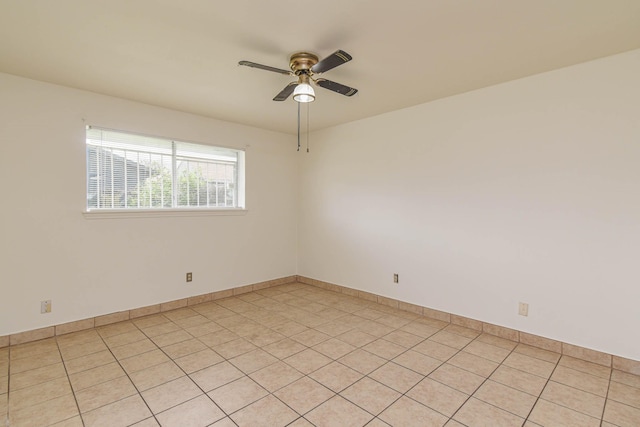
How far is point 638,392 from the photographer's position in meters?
2.12

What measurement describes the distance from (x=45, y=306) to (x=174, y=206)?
1528 mm

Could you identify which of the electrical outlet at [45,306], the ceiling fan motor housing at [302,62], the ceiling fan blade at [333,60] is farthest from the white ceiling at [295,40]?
the electrical outlet at [45,306]

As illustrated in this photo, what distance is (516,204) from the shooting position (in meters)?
2.86

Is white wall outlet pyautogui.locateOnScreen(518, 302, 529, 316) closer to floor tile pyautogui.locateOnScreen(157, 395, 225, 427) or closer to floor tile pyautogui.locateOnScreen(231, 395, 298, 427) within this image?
floor tile pyautogui.locateOnScreen(231, 395, 298, 427)

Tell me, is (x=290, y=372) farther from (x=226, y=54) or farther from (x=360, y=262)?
(x=226, y=54)

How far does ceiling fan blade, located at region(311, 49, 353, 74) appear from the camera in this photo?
1902mm

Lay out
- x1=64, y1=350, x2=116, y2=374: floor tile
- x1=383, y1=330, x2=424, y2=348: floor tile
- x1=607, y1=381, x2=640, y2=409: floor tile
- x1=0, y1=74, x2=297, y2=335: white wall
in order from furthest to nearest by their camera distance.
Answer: x1=383, y1=330, x2=424, y2=348: floor tile
x1=0, y1=74, x2=297, y2=335: white wall
x1=64, y1=350, x2=116, y2=374: floor tile
x1=607, y1=381, x2=640, y2=409: floor tile

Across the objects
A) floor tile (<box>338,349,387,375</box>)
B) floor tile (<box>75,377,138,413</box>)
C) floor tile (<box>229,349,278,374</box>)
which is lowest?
floor tile (<box>75,377,138,413</box>)

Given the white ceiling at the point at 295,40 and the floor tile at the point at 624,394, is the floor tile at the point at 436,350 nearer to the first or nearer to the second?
the floor tile at the point at 624,394

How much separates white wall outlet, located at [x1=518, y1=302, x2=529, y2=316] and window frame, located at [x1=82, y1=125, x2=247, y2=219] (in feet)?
11.1

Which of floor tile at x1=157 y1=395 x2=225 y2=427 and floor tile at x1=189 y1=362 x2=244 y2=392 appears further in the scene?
floor tile at x1=189 y1=362 x2=244 y2=392

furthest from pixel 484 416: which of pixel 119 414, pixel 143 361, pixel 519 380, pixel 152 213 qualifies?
pixel 152 213

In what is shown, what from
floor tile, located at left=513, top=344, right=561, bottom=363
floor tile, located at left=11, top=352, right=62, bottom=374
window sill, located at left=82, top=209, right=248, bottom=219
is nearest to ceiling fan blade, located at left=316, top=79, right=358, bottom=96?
window sill, located at left=82, top=209, right=248, bottom=219

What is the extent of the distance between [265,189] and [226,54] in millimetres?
2464
